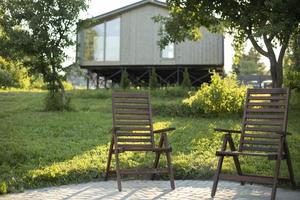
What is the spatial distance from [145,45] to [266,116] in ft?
67.8

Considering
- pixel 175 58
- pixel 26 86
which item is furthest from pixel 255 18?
pixel 26 86

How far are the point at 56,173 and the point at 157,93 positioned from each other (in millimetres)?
12967

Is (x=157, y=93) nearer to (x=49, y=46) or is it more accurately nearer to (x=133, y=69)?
(x=49, y=46)

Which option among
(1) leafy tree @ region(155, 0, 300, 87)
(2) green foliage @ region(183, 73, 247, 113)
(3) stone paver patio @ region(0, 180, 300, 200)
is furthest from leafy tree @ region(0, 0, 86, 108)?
(3) stone paver patio @ region(0, 180, 300, 200)

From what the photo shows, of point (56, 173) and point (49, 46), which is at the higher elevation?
point (49, 46)

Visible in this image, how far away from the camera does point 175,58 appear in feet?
89.0

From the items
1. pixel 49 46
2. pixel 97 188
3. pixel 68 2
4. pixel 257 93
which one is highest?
pixel 68 2

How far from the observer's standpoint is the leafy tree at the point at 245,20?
9.26 m

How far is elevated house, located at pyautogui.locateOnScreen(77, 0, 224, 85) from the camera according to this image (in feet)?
88.5

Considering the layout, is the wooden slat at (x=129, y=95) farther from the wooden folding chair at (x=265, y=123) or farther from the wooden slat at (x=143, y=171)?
the wooden folding chair at (x=265, y=123)

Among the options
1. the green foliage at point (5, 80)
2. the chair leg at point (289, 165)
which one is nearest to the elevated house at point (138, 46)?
the green foliage at point (5, 80)

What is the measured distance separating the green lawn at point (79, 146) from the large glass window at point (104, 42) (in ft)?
38.4

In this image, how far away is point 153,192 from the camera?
699cm

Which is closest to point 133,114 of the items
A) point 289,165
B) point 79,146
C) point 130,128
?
point 130,128
